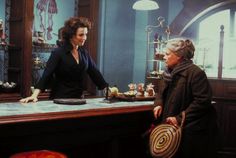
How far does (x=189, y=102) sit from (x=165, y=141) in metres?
0.36

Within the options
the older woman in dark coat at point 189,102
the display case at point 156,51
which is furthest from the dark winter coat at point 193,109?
the display case at point 156,51

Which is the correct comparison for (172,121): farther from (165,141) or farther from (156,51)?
(156,51)

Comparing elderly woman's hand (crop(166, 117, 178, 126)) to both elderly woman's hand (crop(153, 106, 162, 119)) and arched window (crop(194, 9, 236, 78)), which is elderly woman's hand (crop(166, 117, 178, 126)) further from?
arched window (crop(194, 9, 236, 78))

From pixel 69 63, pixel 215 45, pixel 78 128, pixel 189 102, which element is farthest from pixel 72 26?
pixel 215 45

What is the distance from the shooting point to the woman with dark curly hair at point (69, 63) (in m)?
3.36

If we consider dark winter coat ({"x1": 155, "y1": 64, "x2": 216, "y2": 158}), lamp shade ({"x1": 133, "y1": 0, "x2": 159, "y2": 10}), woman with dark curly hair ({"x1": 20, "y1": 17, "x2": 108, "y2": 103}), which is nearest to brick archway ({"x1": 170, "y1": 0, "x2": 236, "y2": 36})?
lamp shade ({"x1": 133, "y1": 0, "x2": 159, "y2": 10})

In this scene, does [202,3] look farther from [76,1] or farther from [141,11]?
[76,1]

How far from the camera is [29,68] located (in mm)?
4129

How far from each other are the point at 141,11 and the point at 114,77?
1.04 meters

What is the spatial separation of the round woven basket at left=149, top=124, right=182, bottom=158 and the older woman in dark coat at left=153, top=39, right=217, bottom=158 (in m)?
0.07

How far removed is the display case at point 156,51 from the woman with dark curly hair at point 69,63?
3.77ft

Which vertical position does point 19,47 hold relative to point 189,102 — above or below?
above

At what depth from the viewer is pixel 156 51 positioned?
4.59 meters

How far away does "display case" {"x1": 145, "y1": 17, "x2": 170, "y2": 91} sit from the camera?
446cm
